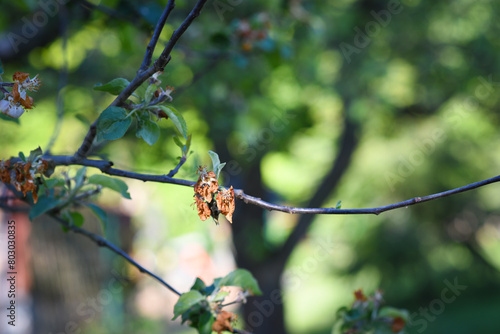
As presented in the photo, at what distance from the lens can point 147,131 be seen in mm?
850

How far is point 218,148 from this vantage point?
3.88 meters

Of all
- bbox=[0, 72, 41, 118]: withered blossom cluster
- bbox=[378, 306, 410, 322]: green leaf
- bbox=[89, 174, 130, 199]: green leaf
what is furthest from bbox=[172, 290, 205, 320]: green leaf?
bbox=[378, 306, 410, 322]: green leaf

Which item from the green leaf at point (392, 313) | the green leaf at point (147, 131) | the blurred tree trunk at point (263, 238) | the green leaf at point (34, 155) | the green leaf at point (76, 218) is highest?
the blurred tree trunk at point (263, 238)

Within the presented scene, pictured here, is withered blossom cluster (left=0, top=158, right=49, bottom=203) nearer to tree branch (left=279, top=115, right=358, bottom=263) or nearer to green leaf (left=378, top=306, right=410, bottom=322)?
green leaf (left=378, top=306, right=410, bottom=322)

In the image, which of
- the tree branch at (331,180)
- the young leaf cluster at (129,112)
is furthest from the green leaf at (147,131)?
the tree branch at (331,180)

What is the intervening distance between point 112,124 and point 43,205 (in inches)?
14.9

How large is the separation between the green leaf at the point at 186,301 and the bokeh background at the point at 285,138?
238mm

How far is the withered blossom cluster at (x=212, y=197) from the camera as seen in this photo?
729 millimetres

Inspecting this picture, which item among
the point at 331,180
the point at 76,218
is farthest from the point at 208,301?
the point at 331,180

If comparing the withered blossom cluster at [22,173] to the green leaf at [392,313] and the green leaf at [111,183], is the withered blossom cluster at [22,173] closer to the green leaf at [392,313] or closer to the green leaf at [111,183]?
the green leaf at [111,183]

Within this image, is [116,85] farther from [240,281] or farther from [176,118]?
[240,281]

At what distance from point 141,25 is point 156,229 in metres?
8.80

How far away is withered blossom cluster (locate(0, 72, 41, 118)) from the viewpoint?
2.49ft

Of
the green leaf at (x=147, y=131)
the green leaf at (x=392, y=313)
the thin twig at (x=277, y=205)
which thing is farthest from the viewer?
the green leaf at (x=392, y=313)
